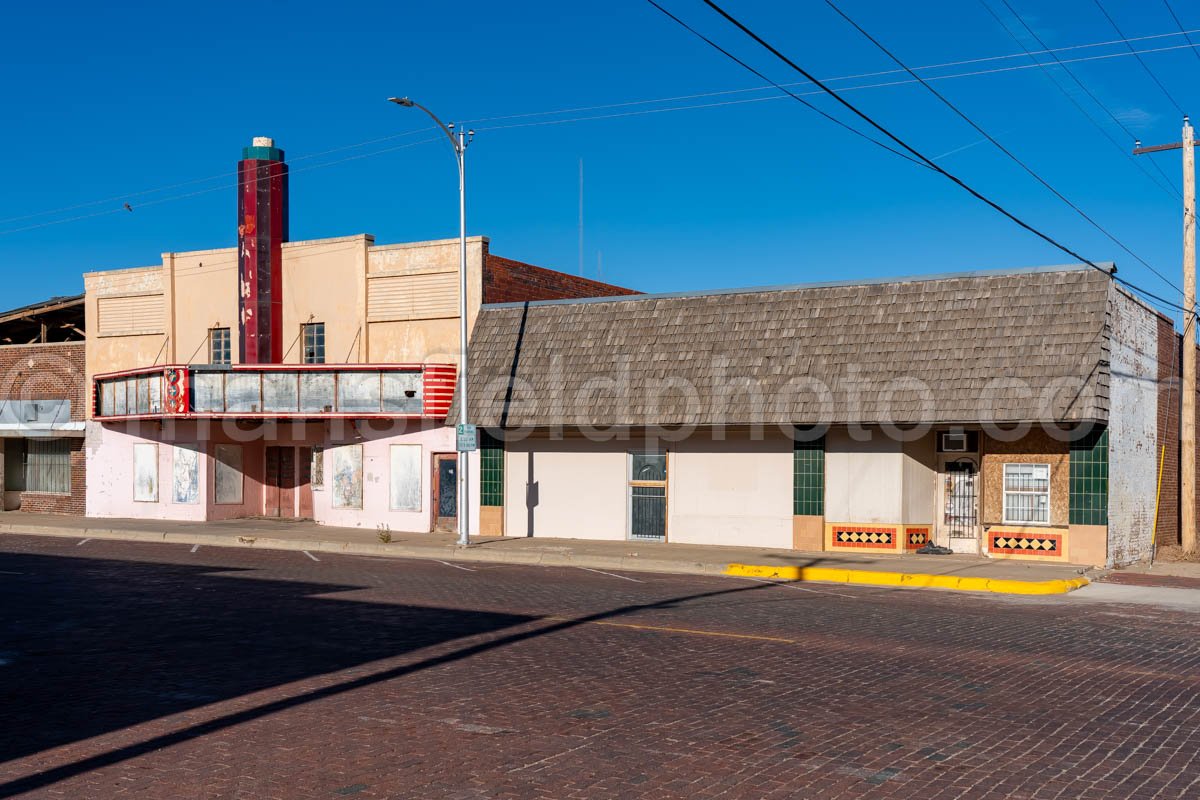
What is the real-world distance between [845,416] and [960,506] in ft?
10.2

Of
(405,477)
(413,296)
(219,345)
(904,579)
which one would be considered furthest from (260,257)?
(904,579)

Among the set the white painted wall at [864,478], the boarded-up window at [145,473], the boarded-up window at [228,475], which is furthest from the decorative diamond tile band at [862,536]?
the boarded-up window at [145,473]

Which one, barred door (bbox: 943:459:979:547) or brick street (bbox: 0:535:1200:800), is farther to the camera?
barred door (bbox: 943:459:979:547)

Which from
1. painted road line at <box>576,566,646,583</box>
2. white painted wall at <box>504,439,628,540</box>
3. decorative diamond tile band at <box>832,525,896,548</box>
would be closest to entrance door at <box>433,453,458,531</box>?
white painted wall at <box>504,439,628,540</box>

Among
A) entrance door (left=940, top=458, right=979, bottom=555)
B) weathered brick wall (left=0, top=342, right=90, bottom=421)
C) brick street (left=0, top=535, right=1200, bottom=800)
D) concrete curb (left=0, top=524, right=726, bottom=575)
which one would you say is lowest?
concrete curb (left=0, top=524, right=726, bottom=575)

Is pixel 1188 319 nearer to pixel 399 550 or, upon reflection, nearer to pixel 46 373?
pixel 399 550

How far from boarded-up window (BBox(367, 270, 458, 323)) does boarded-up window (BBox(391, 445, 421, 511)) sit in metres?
3.15

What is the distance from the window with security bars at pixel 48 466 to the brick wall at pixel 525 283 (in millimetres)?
14876

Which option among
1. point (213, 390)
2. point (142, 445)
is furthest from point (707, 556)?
point (142, 445)

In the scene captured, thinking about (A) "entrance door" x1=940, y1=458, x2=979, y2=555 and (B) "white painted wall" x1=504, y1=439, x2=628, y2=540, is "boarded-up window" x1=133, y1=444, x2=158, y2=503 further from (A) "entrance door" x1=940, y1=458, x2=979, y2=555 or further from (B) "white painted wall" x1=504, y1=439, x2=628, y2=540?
(A) "entrance door" x1=940, y1=458, x2=979, y2=555

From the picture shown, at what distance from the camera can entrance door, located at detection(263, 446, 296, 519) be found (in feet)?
103

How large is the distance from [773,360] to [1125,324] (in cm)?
653

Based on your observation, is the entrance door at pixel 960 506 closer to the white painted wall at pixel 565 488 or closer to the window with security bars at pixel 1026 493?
the window with security bars at pixel 1026 493

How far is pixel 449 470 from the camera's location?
27.4 metres
